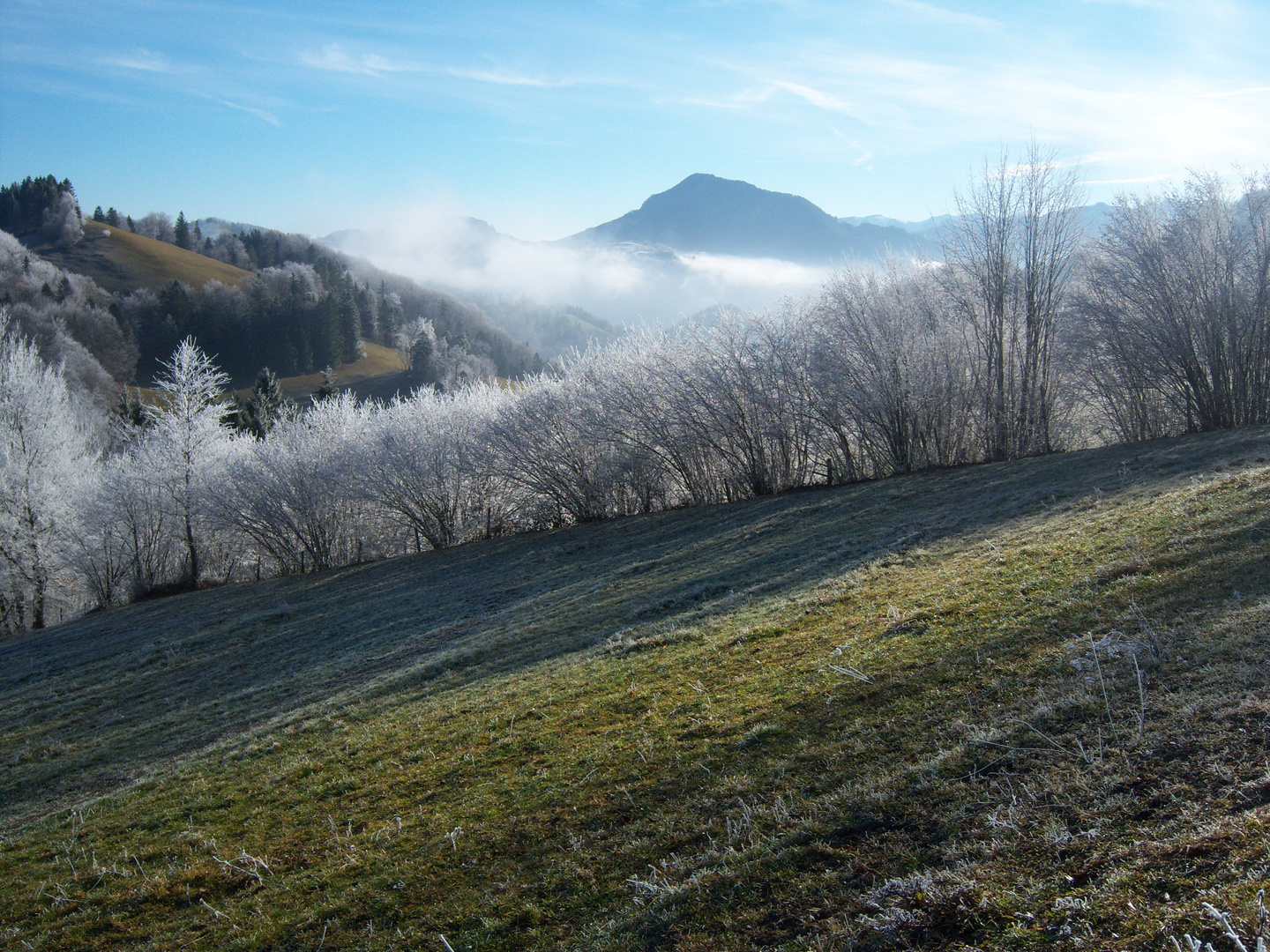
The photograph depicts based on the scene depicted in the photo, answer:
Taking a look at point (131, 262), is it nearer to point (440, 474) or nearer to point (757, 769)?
point (440, 474)

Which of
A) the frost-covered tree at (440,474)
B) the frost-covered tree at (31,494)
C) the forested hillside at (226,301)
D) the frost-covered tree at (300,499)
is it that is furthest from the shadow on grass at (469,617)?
the forested hillside at (226,301)

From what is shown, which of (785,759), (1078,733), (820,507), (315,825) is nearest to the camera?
(1078,733)

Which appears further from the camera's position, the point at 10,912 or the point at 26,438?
the point at 26,438

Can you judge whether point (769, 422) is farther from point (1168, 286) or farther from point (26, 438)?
point (26, 438)

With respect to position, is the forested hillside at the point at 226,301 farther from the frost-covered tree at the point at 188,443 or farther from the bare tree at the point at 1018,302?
the bare tree at the point at 1018,302

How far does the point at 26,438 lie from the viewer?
37.5 meters

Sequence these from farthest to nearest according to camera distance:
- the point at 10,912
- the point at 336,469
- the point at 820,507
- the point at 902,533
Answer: the point at 336,469 → the point at 820,507 → the point at 902,533 → the point at 10,912

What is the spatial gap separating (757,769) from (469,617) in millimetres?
12713

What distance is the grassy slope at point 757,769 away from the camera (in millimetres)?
3537

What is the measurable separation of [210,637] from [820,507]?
61.3 feet

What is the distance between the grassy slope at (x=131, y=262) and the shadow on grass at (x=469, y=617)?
112m

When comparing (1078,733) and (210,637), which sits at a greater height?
(1078,733)

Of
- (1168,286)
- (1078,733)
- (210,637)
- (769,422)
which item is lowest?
(210,637)

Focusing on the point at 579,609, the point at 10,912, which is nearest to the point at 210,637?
the point at 579,609
